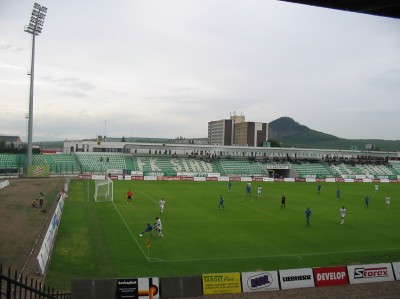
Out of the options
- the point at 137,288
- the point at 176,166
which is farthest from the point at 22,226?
the point at 176,166

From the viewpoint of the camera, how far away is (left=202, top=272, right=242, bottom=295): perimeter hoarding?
53.4ft

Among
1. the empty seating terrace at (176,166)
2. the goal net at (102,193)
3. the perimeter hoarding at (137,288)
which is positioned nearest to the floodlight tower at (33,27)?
the empty seating terrace at (176,166)

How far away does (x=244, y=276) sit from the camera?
16.7m

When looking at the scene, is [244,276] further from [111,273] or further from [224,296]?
[111,273]

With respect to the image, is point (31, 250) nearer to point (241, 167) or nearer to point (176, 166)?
point (176, 166)

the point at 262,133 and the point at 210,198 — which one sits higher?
the point at 262,133

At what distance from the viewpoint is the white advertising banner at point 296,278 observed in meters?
17.1

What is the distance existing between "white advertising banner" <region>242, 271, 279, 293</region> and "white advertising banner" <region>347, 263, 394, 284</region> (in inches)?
142

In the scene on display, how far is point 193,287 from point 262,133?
172666 millimetres

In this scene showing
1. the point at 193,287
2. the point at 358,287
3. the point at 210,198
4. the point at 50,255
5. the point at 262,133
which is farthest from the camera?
the point at 262,133

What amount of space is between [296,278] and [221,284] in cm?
336

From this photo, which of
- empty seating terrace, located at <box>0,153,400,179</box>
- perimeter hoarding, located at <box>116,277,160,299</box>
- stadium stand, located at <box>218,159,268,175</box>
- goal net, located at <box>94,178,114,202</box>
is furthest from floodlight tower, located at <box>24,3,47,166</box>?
perimeter hoarding, located at <box>116,277,160,299</box>

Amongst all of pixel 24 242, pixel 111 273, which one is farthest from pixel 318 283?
pixel 24 242

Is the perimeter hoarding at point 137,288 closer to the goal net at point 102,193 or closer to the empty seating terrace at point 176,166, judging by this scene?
the goal net at point 102,193
